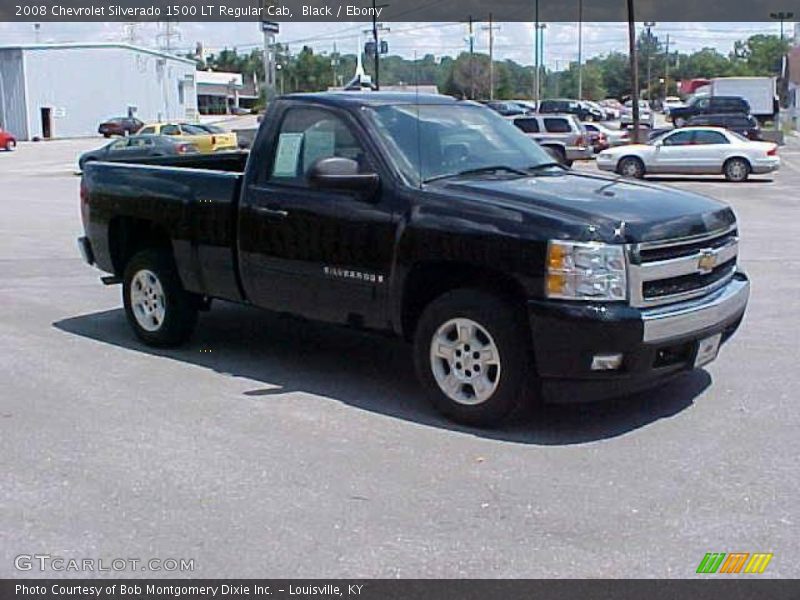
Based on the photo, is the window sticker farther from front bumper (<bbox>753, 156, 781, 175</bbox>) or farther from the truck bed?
front bumper (<bbox>753, 156, 781, 175</bbox>)

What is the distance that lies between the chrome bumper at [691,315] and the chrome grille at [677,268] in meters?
0.05

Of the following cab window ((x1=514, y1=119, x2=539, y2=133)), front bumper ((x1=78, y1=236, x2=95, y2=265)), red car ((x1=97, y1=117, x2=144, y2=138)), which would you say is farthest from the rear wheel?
red car ((x1=97, y1=117, x2=144, y2=138))

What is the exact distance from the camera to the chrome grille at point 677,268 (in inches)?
212

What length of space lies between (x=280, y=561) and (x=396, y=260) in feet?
7.77

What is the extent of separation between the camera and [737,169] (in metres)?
26.7

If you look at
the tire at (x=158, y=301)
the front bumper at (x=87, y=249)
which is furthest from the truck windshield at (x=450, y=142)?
the front bumper at (x=87, y=249)

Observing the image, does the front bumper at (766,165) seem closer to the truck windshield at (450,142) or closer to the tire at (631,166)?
the tire at (631,166)

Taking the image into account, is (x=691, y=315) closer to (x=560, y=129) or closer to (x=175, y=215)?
(x=175, y=215)

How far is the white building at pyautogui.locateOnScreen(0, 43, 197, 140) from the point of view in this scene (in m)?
64.1

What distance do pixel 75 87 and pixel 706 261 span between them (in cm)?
6801

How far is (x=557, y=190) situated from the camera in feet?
19.6
